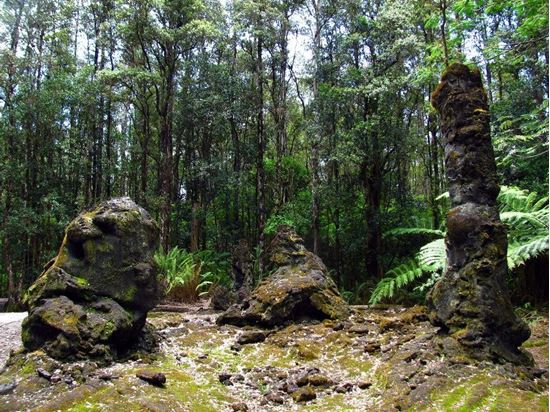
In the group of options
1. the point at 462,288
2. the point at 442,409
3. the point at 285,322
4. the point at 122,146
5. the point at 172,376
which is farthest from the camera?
the point at 122,146

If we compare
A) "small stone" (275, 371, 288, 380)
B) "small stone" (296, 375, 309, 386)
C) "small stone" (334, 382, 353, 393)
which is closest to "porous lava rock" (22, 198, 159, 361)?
"small stone" (275, 371, 288, 380)

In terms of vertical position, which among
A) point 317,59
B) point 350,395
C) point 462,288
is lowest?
point 350,395

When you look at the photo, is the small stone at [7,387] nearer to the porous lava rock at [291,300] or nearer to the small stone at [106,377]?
the small stone at [106,377]

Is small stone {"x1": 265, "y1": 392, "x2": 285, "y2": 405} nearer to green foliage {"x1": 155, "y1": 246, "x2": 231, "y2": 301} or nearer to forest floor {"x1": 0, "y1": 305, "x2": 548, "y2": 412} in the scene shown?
forest floor {"x1": 0, "y1": 305, "x2": 548, "y2": 412}

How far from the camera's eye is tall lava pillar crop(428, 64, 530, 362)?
4.16 m

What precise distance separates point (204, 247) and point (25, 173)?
844 centimetres

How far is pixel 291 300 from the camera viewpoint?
7.42m

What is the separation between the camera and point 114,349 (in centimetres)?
523

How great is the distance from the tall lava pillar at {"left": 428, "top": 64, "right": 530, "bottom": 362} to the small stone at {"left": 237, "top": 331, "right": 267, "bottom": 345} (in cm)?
273

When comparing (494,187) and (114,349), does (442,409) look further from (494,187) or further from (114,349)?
(114,349)

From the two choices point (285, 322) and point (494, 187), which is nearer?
point (494, 187)

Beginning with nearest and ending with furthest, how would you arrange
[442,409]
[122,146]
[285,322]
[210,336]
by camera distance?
[442,409]
[210,336]
[285,322]
[122,146]

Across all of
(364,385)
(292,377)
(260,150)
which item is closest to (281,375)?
(292,377)

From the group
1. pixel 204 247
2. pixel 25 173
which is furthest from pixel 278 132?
pixel 25 173
